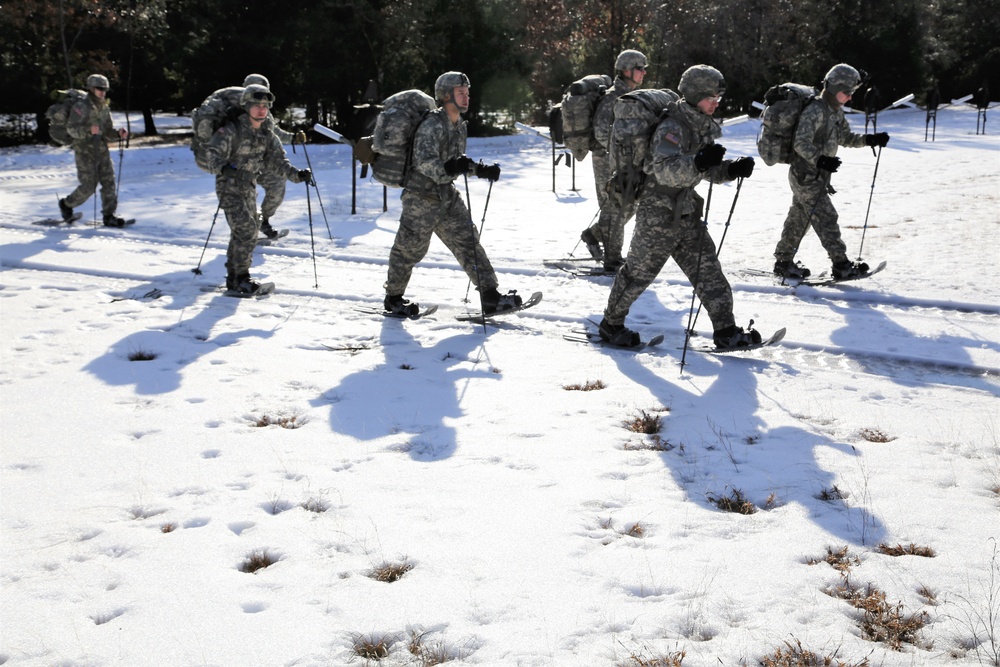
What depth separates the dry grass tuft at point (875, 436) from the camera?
5237mm

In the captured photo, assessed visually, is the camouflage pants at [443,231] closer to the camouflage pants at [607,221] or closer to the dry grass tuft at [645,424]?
the camouflage pants at [607,221]

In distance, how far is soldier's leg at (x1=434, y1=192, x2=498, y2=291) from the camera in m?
7.75

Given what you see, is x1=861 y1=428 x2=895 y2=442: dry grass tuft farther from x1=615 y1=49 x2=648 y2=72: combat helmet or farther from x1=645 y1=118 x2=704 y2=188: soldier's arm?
x1=615 y1=49 x2=648 y2=72: combat helmet

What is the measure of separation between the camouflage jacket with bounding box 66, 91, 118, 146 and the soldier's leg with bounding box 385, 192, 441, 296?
20.8ft

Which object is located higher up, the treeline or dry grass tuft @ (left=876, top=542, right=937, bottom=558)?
the treeline

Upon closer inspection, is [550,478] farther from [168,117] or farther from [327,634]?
[168,117]

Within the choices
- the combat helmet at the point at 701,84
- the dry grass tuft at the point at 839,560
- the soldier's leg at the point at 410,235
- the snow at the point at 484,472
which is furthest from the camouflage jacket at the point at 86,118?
the dry grass tuft at the point at 839,560

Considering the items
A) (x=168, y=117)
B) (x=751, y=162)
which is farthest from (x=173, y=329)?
(x=168, y=117)

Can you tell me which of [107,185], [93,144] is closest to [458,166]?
[93,144]

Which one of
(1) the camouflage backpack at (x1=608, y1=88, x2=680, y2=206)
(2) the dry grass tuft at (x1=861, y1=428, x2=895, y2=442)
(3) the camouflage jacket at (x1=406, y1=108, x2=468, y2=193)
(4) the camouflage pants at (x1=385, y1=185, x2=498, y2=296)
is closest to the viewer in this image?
(2) the dry grass tuft at (x1=861, y1=428, x2=895, y2=442)

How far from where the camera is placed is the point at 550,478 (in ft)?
15.7

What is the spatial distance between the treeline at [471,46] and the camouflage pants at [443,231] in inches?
472

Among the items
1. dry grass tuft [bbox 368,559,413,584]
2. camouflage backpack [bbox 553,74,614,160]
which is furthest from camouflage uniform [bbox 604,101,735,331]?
dry grass tuft [bbox 368,559,413,584]

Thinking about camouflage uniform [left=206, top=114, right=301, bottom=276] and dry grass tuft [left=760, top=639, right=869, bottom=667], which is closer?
dry grass tuft [left=760, top=639, right=869, bottom=667]
